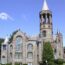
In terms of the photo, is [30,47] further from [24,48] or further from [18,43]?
[18,43]

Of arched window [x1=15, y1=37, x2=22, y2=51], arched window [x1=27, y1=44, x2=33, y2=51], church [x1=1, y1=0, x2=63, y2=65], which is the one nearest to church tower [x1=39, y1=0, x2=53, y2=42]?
church [x1=1, y1=0, x2=63, y2=65]

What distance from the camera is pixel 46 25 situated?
82.1m

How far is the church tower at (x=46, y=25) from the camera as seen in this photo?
3226 inches

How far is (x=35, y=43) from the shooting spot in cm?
7738

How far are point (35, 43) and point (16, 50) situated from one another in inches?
276

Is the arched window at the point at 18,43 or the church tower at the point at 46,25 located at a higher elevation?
the church tower at the point at 46,25

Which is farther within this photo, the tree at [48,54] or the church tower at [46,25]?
the church tower at [46,25]

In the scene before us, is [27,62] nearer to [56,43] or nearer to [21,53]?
[21,53]

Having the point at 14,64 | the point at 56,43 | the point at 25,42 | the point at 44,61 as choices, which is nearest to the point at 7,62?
the point at 14,64

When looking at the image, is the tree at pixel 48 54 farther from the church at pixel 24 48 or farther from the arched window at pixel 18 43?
the arched window at pixel 18 43

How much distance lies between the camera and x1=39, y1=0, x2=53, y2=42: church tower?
81938 millimetres

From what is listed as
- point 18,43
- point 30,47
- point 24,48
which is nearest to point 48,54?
point 30,47

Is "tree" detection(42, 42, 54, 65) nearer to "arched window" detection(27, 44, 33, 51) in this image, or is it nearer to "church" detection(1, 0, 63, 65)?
"church" detection(1, 0, 63, 65)

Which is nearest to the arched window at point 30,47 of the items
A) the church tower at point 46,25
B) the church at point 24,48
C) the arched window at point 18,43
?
the church at point 24,48
